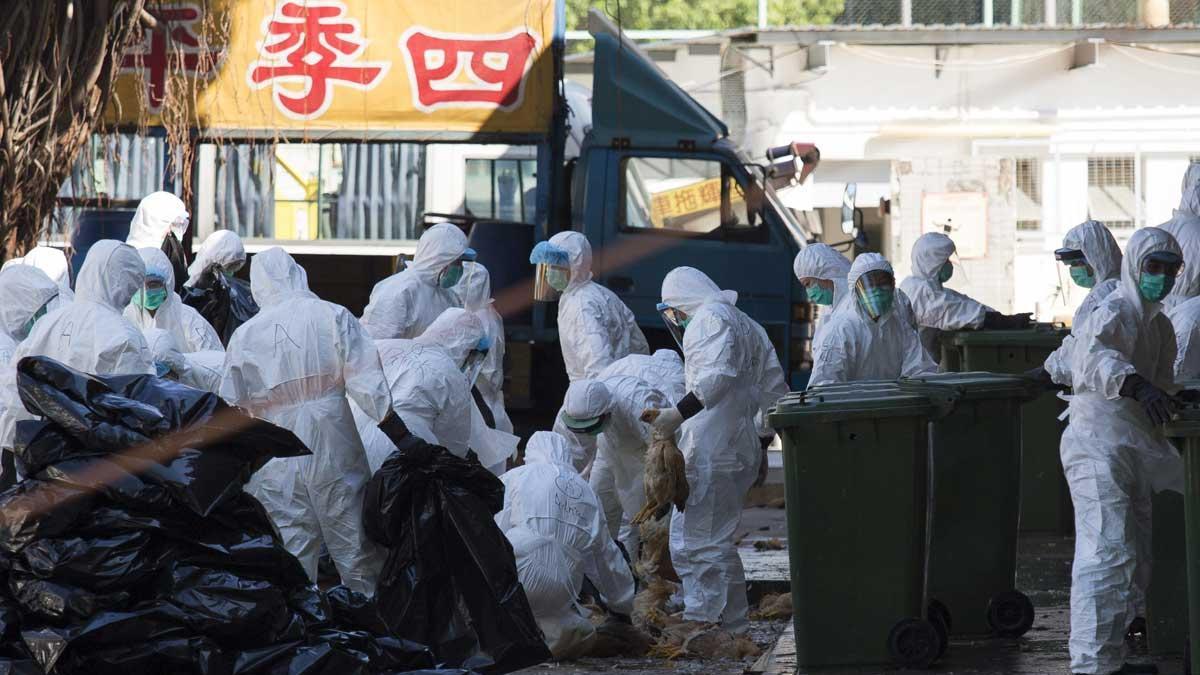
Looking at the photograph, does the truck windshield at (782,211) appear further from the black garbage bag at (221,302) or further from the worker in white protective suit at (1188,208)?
the black garbage bag at (221,302)

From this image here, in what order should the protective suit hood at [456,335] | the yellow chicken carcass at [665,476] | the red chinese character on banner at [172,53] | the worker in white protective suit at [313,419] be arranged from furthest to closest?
the red chinese character on banner at [172,53] < the protective suit hood at [456,335] < the yellow chicken carcass at [665,476] < the worker in white protective suit at [313,419]

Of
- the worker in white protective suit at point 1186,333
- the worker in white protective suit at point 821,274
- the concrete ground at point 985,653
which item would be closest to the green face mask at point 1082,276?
the worker in white protective suit at point 1186,333

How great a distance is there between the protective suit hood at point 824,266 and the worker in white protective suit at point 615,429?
1.87 m

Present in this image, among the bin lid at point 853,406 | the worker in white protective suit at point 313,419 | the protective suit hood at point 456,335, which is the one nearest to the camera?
the bin lid at point 853,406

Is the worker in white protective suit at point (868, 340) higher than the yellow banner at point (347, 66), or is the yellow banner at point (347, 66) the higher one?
the yellow banner at point (347, 66)

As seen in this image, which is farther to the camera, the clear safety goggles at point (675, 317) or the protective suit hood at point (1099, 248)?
the clear safety goggles at point (675, 317)

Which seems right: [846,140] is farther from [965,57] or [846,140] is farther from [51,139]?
[51,139]

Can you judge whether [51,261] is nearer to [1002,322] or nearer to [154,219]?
[154,219]

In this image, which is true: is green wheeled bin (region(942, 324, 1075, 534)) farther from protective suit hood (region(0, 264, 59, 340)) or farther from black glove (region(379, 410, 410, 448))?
protective suit hood (region(0, 264, 59, 340))

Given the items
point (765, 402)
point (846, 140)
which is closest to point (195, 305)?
point (765, 402)

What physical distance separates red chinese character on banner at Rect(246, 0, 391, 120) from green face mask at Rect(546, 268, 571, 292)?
3.00m

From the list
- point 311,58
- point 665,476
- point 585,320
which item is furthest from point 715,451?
point 311,58

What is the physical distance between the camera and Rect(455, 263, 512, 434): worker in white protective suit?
32.2 feet

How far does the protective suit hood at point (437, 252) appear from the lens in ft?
31.6
